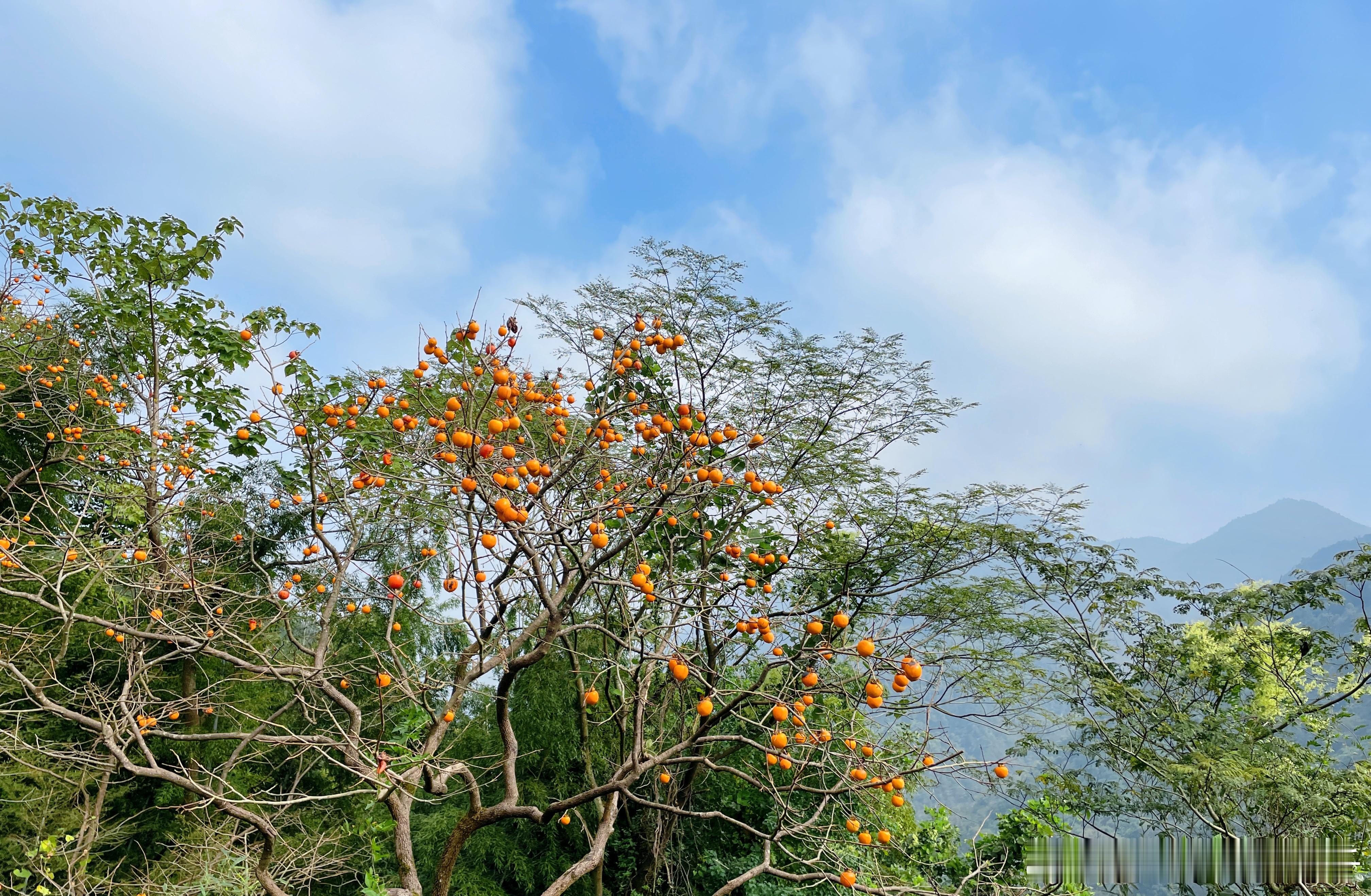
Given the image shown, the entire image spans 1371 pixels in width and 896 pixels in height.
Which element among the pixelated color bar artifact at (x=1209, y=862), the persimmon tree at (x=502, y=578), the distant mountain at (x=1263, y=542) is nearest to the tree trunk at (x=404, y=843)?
the persimmon tree at (x=502, y=578)

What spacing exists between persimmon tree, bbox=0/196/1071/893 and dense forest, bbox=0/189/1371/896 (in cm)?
4

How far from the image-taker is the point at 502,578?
8.36ft

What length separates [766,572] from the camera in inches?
160

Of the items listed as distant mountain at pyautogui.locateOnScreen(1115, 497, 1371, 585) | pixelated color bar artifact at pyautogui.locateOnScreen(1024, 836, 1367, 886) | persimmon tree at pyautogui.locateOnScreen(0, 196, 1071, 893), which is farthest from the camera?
distant mountain at pyautogui.locateOnScreen(1115, 497, 1371, 585)

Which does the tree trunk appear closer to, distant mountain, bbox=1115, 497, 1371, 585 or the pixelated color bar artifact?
the pixelated color bar artifact

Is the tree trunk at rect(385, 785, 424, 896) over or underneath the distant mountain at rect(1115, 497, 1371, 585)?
underneath

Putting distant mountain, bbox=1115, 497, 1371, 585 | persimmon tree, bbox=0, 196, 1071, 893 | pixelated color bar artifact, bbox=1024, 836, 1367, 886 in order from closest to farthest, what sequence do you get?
persimmon tree, bbox=0, 196, 1071, 893
pixelated color bar artifact, bbox=1024, 836, 1367, 886
distant mountain, bbox=1115, 497, 1371, 585

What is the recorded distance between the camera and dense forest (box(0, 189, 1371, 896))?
9.46 ft

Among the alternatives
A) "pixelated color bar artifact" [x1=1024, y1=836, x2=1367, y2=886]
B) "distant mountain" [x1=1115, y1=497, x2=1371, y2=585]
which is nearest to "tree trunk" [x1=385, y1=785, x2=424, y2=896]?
"pixelated color bar artifact" [x1=1024, y1=836, x2=1367, y2=886]

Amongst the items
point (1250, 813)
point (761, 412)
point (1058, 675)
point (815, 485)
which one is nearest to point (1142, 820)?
point (1250, 813)

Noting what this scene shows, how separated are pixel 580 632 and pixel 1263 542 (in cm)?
15390

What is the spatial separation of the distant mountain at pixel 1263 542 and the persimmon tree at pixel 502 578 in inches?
4474

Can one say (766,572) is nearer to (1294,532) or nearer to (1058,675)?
(1058,675)

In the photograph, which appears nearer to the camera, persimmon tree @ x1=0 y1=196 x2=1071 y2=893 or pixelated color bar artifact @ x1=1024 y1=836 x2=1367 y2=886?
persimmon tree @ x1=0 y1=196 x2=1071 y2=893
